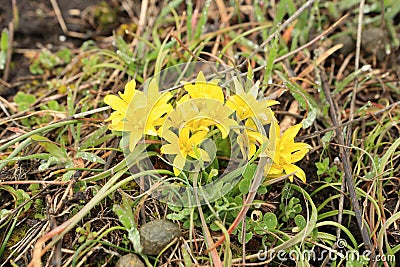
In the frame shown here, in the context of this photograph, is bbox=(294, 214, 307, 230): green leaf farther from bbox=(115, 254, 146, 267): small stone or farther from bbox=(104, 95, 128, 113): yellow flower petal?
bbox=(104, 95, 128, 113): yellow flower petal

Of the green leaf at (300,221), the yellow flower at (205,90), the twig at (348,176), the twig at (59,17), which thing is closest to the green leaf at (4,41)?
the twig at (59,17)

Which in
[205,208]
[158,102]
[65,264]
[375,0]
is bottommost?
[65,264]

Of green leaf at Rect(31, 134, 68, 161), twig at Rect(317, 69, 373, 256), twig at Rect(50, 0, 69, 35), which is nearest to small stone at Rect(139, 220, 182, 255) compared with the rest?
green leaf at Rect(31, 134, 68, 161)

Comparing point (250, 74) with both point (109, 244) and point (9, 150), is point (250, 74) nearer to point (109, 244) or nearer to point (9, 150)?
point (109, 244)

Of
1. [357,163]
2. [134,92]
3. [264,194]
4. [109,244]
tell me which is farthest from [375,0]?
[109,244]

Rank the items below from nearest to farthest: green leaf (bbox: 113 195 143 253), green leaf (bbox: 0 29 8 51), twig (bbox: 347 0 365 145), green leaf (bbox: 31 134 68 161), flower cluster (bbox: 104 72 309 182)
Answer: green leaf (bbox: 113 195 143 253), flower cluster (bbox: 104 72 309 182), green leaf (bbox: 31 134 68 161), twig (bbox: 347 0 365 145), green leaf (bbox: 0 29 8 51)

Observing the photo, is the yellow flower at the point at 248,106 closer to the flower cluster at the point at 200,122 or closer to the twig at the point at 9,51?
the flower cluster at the point at 200,122
